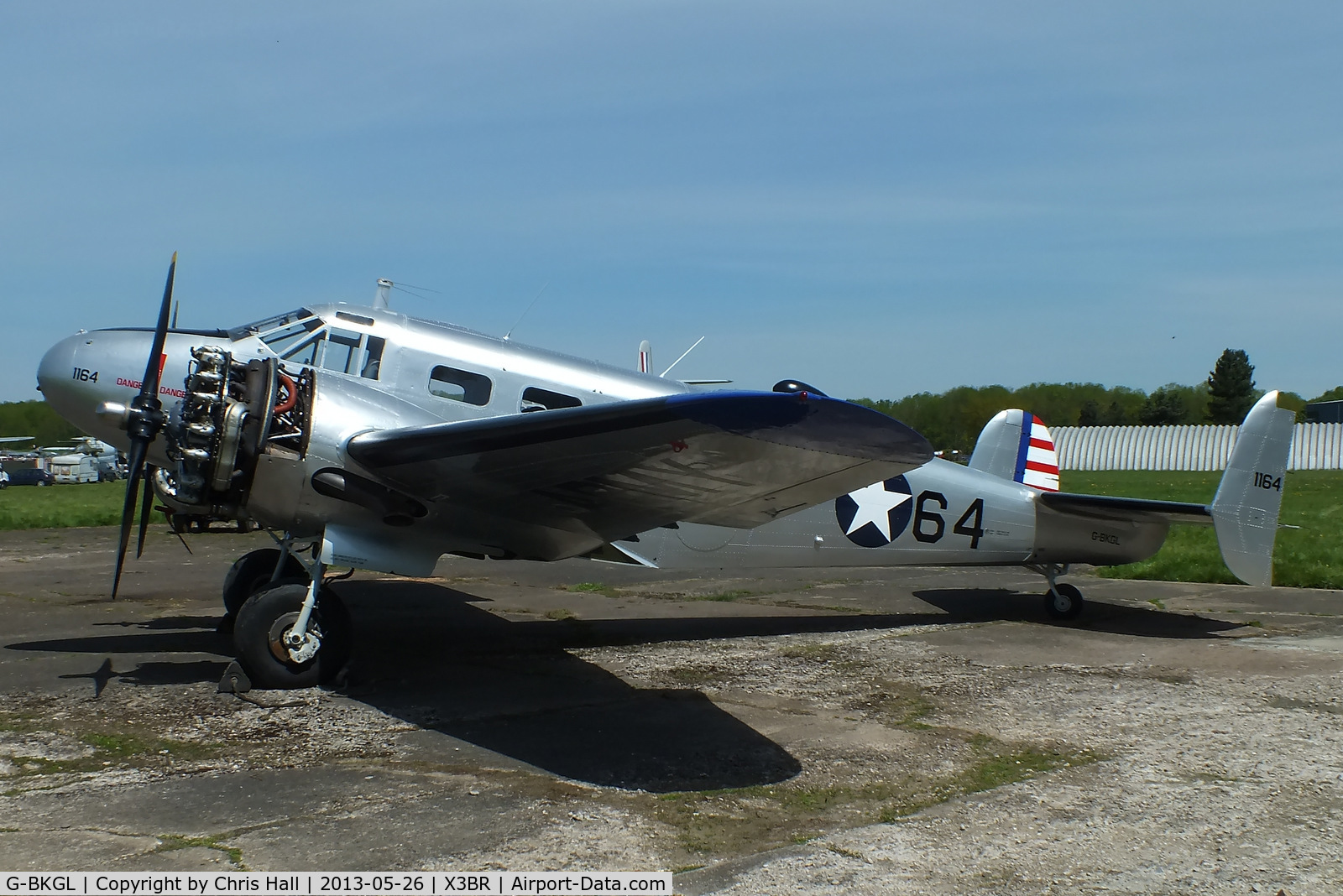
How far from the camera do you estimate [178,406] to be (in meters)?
6.49

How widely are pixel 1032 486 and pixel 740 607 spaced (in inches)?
145

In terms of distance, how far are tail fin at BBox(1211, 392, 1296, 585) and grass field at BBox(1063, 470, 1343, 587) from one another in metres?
2.08

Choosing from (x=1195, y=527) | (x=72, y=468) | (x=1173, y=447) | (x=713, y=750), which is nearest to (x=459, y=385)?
(x=713, y=750)

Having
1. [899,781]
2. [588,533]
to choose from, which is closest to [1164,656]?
[899,781]

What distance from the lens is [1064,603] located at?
34.2 ft

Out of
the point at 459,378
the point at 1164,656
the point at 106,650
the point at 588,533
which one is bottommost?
the point at 106,650

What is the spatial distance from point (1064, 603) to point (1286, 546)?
923 cm

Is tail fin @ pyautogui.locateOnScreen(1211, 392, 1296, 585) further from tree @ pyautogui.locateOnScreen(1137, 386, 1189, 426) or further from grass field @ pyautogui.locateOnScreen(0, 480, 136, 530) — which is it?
tree @ pyautogui.locateOnScreen(1137, 386, 1189, 426)

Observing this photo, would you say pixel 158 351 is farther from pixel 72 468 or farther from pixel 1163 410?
pixel 1163 410

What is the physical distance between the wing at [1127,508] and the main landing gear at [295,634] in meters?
7.48

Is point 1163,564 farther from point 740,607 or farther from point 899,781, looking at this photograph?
point 899,781

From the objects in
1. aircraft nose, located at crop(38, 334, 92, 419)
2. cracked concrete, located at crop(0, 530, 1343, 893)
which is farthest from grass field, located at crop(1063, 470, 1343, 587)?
aircraft nose, located at crop(38, 334, 92, 419)
